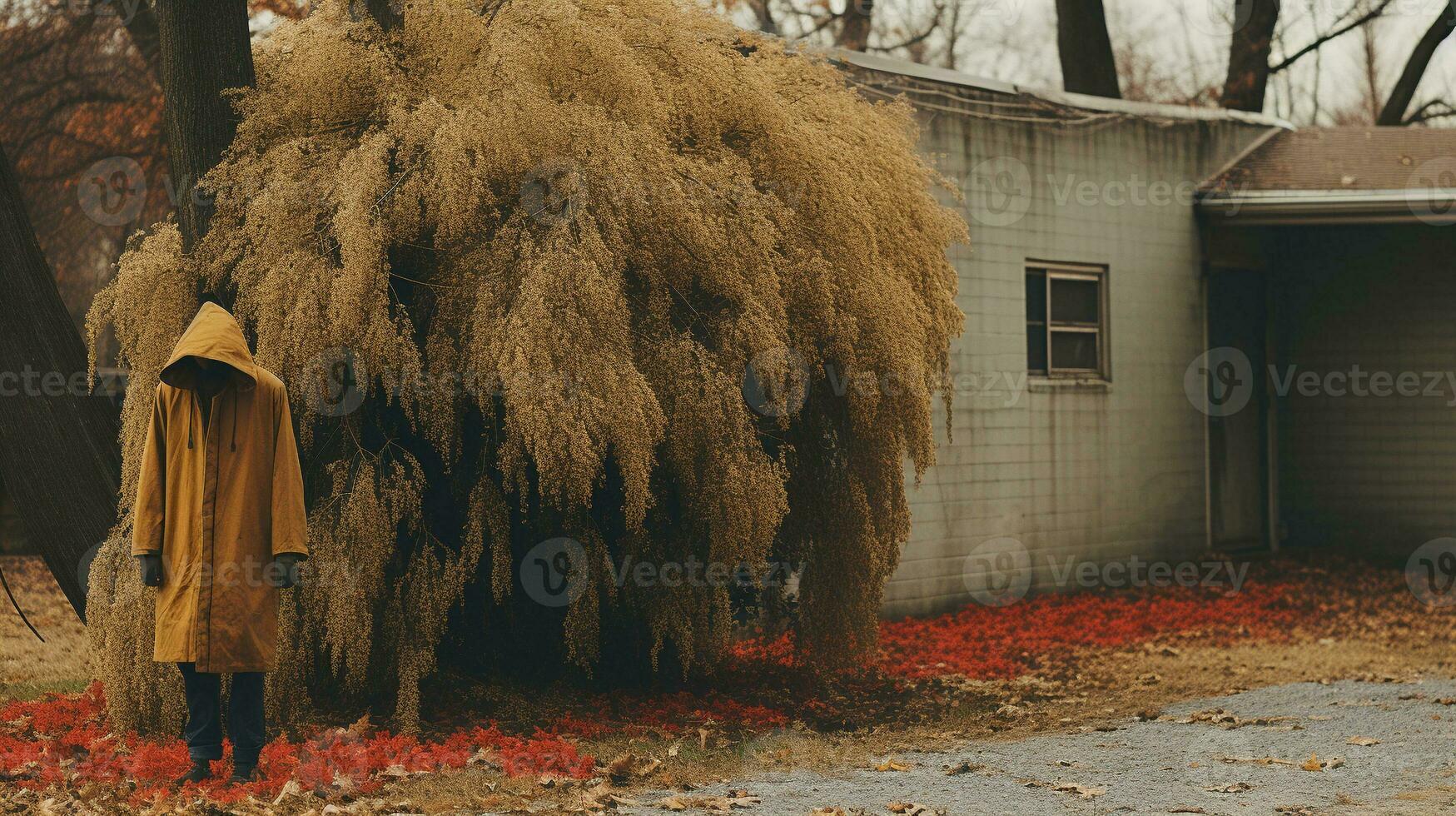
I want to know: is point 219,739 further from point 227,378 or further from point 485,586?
point 485,586

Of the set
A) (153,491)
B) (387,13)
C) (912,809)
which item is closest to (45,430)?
(153,491)

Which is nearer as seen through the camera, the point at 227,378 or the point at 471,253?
the point at 227,378

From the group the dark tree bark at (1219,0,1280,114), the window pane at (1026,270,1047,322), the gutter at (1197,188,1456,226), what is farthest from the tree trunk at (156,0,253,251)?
the dark tree bark at (1219,0,1280,114)

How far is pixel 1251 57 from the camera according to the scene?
2425cm

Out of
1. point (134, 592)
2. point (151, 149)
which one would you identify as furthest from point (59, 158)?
point (134, 592)

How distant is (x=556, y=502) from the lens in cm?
750

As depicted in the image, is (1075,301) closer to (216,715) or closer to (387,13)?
(387,13)

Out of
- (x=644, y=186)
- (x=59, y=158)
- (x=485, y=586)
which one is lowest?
(x=485, y=586)

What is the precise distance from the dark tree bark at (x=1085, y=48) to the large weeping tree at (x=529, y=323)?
12936 millimetres

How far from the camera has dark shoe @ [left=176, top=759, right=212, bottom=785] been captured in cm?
637

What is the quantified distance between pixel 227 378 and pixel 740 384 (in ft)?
8.48

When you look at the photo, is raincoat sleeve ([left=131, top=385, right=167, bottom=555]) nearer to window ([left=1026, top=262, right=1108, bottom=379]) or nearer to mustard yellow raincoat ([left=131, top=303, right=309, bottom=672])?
mustard yellow raincoat ([left=131, top=303, right=309, bottom=672])

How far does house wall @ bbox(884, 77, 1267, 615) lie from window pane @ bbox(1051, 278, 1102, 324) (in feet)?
0.55

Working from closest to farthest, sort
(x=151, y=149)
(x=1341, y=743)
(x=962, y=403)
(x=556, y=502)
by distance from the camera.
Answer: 1. (x=556, y=502)
2. (x=1341, y=743)
3. (x=962, y=403)
4. (x=151, y=149)
